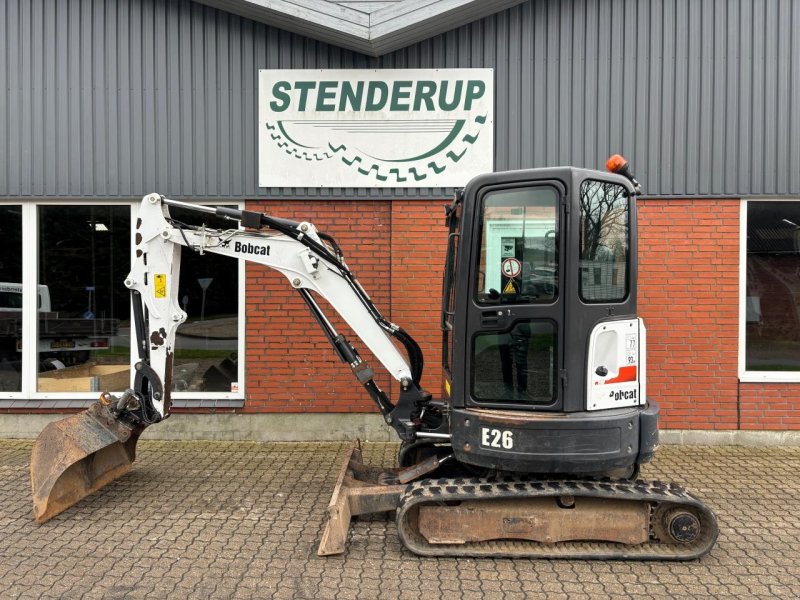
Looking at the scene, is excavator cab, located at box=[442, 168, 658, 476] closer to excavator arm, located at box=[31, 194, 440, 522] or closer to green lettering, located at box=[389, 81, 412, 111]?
excavator arm, located at box=[31, 194, 440, 522]

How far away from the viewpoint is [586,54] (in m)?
6.73

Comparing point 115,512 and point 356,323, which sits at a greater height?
point 356,323

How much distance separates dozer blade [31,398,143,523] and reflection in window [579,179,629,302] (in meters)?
3.80

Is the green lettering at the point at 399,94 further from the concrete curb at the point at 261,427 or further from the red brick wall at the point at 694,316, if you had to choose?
the concrete curb at the point at 261,427

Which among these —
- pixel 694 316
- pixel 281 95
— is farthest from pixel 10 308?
pixel 694 316

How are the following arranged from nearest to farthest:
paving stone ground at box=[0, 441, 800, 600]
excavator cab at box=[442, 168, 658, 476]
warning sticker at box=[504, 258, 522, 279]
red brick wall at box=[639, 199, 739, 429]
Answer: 1. paving stone ground at box=[0, 441, 800, 600]
2. excavator cab at box=[442, 168, 658, 476]
3. warning sticker at box=[504, 258, 522, 279]
4. red brick wall at box=[639, 199, 739, 429]

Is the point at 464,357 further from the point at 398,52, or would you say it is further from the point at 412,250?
the point at 398,52

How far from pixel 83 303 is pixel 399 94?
4514 mm

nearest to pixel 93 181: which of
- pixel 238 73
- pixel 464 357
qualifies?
pixel 238 73

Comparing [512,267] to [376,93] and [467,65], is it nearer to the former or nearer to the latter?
[376,93]

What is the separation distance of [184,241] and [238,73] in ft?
9.99

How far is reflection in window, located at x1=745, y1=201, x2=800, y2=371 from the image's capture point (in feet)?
22.1

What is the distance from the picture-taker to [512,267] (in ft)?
12.8

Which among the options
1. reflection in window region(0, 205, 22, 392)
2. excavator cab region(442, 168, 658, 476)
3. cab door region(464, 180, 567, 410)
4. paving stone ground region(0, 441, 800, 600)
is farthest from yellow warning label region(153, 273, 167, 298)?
reflection in window region(0, 205, 22, 392)
